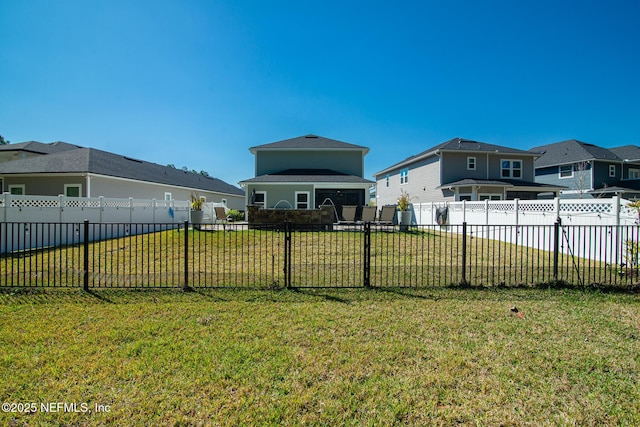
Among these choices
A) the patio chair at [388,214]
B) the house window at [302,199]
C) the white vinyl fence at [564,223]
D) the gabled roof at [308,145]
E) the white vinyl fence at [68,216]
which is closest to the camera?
the white vinyl fence at [564,223]

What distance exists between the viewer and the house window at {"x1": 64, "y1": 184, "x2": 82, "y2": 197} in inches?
645

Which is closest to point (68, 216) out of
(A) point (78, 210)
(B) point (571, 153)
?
(A) point (78, 210)

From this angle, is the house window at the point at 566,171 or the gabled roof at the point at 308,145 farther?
the house window at the point at 566,171

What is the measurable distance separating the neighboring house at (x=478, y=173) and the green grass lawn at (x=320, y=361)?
17246 mm

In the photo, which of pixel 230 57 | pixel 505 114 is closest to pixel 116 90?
pixel 230 57

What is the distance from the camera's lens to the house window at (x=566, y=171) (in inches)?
1037

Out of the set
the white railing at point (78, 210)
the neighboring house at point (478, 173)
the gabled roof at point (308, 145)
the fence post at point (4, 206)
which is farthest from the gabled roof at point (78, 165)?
the neighboring house at point (478, 173)

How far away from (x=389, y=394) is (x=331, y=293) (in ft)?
9.62

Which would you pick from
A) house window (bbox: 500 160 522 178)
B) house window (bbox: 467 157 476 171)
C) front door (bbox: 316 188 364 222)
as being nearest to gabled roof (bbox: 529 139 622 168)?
house window (bbox: 500 160 522 178)

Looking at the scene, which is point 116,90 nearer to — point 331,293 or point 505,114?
point 331,293

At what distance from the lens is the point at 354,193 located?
20.1 meters

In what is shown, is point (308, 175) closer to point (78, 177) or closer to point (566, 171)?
point (78, 177)

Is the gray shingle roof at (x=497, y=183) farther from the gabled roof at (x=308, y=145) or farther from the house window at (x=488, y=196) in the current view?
the gabled roof at (x=308, y=145)

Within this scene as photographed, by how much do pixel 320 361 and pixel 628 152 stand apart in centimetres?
3950
